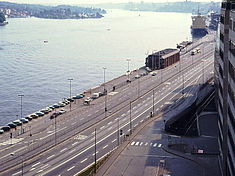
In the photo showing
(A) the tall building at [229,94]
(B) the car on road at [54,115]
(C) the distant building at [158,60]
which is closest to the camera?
(A) the tall building at [229,94]

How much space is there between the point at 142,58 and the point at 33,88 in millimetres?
36040

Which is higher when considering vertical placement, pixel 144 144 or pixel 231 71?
pixel 231 71

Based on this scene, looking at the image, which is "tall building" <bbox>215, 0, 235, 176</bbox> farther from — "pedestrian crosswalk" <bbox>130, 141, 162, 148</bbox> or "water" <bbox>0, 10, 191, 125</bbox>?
"water" <bbox>0, 10, 191, 125</bbox>

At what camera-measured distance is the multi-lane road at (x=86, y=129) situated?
26.6m

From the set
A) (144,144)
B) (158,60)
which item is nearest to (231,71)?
(144,144)

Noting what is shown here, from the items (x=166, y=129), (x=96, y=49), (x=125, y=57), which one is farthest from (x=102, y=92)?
(x=96, y=49)

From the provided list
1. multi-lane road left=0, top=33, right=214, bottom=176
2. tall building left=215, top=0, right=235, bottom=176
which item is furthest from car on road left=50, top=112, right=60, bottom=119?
tall building left=215, top=0, right=235, bottom=176

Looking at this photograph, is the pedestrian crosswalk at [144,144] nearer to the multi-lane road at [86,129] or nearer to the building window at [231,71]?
the multi-lane road at [86,129]

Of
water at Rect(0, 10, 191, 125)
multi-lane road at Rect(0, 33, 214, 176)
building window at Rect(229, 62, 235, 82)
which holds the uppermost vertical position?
building window at Rect(229, 62, 235, 82)

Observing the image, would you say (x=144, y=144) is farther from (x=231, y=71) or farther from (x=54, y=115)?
(x=54, y=115)

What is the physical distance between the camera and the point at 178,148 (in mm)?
28188

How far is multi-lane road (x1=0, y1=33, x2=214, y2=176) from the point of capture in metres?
26.6

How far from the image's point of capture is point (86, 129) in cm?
3475

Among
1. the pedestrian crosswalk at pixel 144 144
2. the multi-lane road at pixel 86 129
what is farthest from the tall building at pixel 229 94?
the multi-lane road at pixel 86 129
